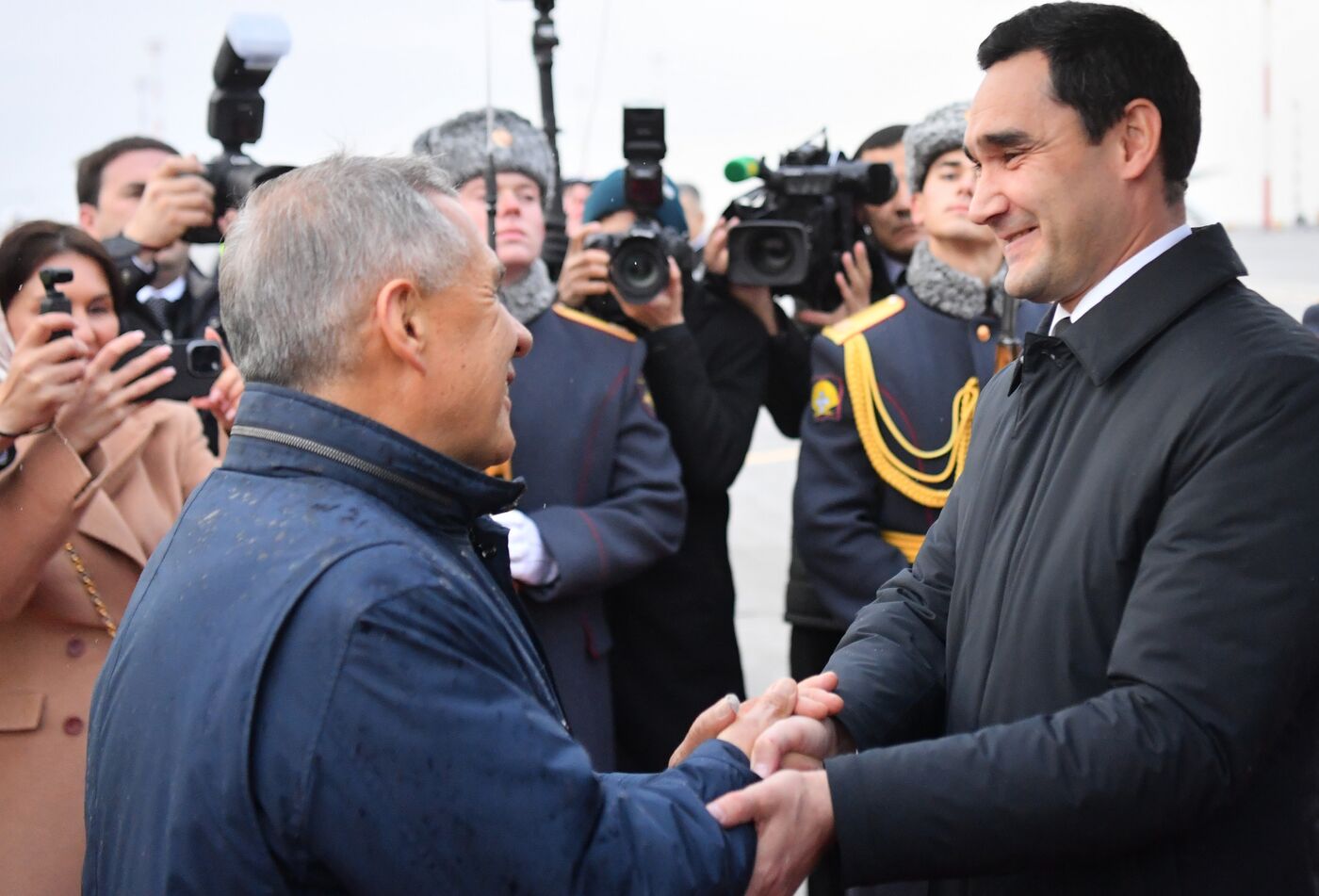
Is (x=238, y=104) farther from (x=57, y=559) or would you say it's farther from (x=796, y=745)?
(x=796, y=745)

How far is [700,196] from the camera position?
10.8 meters

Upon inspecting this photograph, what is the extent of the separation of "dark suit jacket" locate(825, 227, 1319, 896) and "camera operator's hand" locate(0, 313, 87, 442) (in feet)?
5.04

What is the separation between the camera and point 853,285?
3.94 metres

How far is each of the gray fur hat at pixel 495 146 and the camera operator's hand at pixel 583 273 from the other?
0.51ft

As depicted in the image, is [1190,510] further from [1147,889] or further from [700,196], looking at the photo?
[700,196]

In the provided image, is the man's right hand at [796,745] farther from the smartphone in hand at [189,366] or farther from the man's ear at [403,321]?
the smartphone in hand at [189,366]

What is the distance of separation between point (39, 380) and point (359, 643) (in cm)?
139

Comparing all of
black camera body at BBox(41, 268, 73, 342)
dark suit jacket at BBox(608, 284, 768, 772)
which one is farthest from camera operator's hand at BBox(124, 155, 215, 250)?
dark suit jacket at BBox(608, 284, 768, 772)

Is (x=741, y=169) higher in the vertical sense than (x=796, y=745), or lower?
higher

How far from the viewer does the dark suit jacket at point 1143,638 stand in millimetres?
1615

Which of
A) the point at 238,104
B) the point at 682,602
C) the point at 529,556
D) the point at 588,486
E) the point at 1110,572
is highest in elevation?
the point at 238,104

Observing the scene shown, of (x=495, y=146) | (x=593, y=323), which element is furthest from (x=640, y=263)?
(x=495, y=146)

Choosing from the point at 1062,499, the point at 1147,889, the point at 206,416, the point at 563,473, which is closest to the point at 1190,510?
the point at 1062,499

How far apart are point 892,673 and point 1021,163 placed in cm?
74
